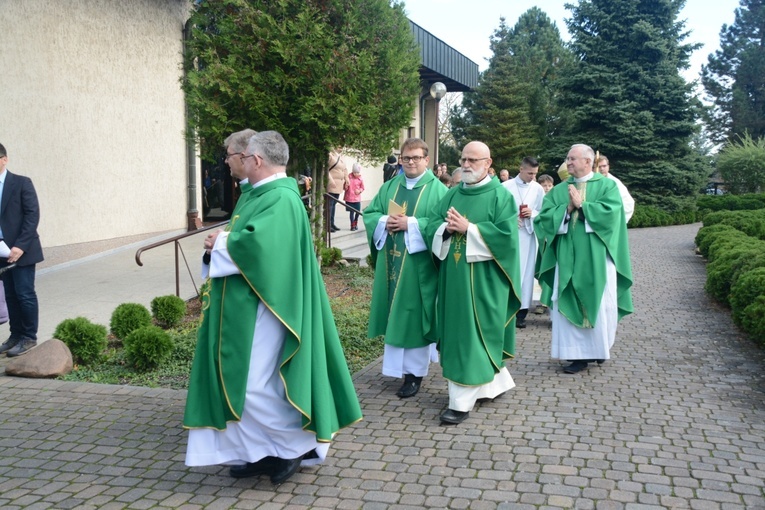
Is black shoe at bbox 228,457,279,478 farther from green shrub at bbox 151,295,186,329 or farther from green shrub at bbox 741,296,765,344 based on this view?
green shrub at bbox 741,296,765,344

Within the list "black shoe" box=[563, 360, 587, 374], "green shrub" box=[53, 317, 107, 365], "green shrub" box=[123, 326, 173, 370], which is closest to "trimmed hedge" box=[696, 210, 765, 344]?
"black shoe" box=[563, 360, 587, 374]

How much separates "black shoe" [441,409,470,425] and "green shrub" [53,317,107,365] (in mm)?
3238

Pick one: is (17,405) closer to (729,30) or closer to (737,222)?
(737,222)

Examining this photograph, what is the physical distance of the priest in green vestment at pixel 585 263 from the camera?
6816 millimetres

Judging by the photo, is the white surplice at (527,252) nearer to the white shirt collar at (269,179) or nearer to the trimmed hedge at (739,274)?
the trimmed hedge at (739,274)

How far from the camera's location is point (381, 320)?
6.35 meters

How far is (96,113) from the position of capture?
1319 cm

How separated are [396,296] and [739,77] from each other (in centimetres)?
5021

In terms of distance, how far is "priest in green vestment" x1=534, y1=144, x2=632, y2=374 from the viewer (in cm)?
682

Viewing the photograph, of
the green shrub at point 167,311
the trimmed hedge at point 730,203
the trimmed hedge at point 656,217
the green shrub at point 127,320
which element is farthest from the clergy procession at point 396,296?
the trimmed hedge at point 730,203

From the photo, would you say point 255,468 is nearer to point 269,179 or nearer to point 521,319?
point 269,179

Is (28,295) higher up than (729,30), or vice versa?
(729,30)

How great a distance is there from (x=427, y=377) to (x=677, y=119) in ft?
68.8

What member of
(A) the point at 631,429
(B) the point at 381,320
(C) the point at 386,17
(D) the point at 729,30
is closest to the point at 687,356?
(A) the point at 631,429
